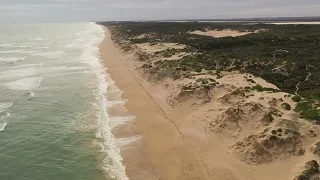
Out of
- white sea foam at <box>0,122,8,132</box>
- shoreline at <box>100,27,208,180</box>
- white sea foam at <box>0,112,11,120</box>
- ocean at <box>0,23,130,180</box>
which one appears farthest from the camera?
white sea foam at <box>0,112,11,120</box>

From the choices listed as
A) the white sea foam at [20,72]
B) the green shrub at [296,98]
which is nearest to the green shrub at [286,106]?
the green shrub at [296,98]

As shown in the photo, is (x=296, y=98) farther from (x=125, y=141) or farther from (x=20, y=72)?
(x=20, y=72)

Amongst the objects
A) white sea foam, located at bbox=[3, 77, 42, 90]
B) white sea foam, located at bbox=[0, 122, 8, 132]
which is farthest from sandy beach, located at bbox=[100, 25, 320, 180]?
white sea foam, located at bbox=[3, 77, 42, 90]

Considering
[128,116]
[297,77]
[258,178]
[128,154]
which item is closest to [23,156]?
[128,154]

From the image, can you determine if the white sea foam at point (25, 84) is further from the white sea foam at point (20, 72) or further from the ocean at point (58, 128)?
the white sea foam at point (20, 72)

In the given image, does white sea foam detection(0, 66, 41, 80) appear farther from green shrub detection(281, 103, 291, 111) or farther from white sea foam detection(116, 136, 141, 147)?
green shrub detection(281, 103, 291, 111)

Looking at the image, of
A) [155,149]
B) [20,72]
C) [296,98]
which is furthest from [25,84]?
[296,98]
